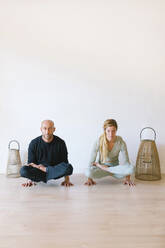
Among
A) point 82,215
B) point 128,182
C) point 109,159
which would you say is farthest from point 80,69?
point 82,215

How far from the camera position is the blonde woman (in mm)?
3762

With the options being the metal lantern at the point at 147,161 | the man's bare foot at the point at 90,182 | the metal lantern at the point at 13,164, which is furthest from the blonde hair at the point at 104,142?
the metal lantern at the point at 13,164

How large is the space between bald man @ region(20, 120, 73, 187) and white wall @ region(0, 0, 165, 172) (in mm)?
506

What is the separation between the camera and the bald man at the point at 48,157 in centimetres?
367

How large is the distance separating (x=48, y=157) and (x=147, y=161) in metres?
1.31

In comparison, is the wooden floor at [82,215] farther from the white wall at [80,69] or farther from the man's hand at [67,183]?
the white wall at [80,69]

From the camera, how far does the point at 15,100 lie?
166 inches

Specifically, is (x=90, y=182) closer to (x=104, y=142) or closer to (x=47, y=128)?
(x=104, y=142)

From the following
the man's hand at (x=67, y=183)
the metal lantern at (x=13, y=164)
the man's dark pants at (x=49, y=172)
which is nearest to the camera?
the man's dark pants at (x=49, y=172)

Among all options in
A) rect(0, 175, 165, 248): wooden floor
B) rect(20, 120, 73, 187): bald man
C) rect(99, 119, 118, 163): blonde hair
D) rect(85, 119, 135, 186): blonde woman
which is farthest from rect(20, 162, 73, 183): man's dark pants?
rect(99, 119, 118, 163): blonde hair

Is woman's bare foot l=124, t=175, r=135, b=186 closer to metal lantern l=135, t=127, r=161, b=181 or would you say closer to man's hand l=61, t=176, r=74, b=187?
metal lantern l=135, t=127, r=161, b=181

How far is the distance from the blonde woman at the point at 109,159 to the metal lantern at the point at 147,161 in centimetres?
39

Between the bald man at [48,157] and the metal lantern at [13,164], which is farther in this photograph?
the metal lantern at [13,164]

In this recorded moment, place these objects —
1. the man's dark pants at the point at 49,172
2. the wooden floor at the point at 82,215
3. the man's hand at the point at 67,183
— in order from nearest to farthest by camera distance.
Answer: the wooden floor at the point at 82,215
the man's dark pants at the point at 49,172
the man's hand at the point at 67,183
